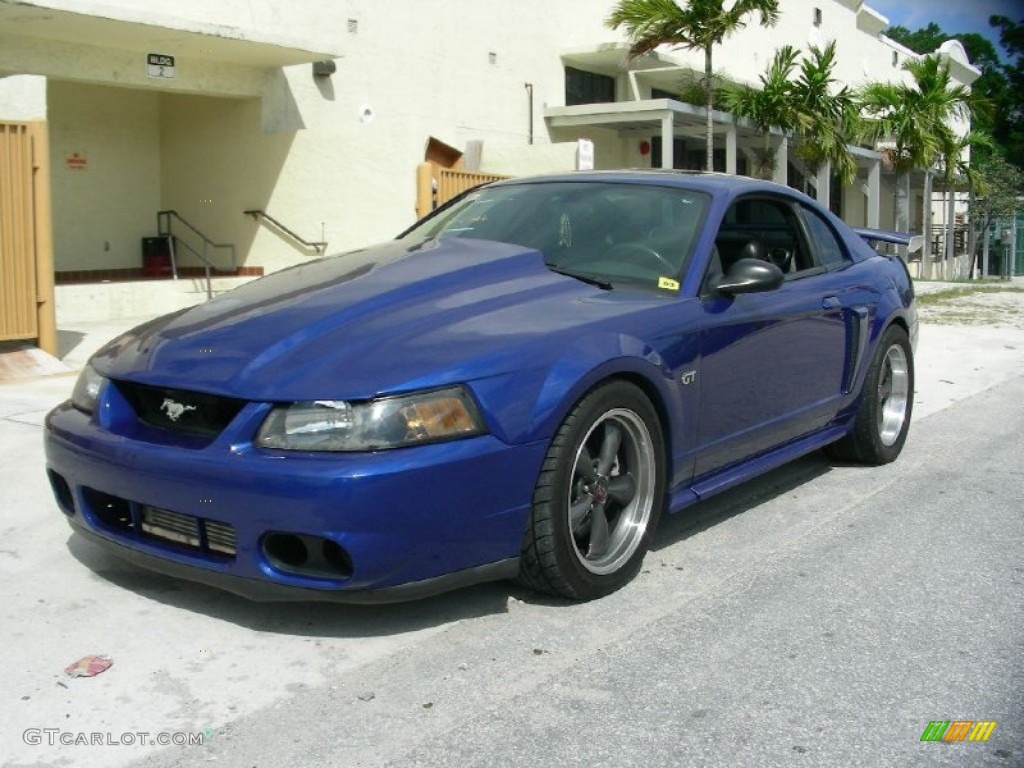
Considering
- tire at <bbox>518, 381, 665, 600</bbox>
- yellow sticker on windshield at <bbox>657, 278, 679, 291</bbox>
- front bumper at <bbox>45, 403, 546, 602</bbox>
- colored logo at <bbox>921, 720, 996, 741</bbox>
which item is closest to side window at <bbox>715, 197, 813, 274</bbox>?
yellow sticker on windshield at <bbox>657, 278, 679, 291</bbox>

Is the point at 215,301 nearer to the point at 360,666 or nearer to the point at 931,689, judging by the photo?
the point at 360,666

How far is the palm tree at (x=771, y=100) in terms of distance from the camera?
69.7 feet

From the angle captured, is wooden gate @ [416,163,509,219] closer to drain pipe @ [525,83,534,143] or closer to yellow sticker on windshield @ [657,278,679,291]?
drain pipe @ [525,83,534,143]

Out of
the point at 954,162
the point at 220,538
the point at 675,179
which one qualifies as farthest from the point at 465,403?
the point at 954,162

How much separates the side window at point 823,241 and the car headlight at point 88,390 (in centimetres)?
349

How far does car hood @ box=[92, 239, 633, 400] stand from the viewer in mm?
3408

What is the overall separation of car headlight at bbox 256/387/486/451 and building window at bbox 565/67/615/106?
18.0 metres

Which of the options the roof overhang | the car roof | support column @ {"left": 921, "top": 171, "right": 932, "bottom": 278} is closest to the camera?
the car roof

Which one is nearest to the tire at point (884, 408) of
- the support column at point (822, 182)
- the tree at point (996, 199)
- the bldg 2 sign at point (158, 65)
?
the bldg 2 sign at point (158, 65)

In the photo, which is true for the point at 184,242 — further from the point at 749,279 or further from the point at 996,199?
the point at 996,199

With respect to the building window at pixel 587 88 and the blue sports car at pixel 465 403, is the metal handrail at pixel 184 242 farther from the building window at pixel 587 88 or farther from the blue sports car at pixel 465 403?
the blue sports car at pixel 465 403

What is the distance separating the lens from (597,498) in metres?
3.88

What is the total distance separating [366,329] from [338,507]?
0.74m

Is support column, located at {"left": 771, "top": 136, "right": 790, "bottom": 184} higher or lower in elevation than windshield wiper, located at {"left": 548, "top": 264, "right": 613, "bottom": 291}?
higher
